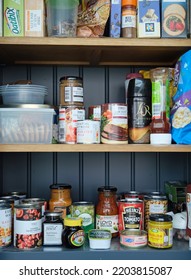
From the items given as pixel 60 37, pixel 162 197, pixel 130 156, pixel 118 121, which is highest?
pixel 60 37

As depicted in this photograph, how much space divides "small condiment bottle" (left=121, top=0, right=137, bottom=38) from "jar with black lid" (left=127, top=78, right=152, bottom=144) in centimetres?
17

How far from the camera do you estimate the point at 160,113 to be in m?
1.28

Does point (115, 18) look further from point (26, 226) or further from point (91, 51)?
point (26, 226)

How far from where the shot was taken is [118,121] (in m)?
1.26

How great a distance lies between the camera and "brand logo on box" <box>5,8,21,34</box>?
4.10 feet

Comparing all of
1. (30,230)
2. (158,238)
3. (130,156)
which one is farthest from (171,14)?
(30,230)

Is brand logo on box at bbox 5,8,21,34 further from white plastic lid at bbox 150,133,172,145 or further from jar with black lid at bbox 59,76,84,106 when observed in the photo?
A: white plastic lid at bbox 150,133,172,145

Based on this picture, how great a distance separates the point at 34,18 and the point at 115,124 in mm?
467

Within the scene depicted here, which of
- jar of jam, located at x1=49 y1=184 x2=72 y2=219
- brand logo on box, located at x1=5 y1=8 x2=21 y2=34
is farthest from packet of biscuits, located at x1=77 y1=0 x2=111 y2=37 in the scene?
jar of jam, located at x1=49 y1=184 x2=72 y2=219

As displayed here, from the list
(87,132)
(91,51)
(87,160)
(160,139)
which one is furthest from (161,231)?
(91,51)

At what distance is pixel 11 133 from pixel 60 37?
1.23 ft

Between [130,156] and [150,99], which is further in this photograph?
[130,156]

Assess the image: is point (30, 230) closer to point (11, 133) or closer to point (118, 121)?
point (11, 133)

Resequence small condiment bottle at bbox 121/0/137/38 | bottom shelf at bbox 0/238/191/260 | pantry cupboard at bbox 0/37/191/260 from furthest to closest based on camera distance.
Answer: pantry cupboard at bbox 0/37/191/260 → small condiment bottle at bbox 121/0/137/38 → bottom shelf at bbox 0/238/191/260
